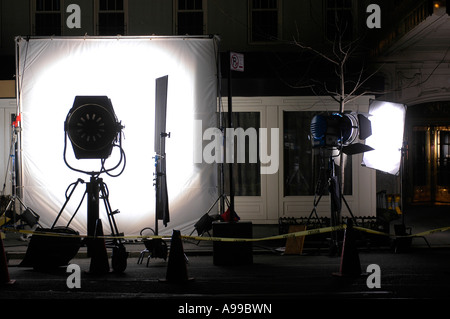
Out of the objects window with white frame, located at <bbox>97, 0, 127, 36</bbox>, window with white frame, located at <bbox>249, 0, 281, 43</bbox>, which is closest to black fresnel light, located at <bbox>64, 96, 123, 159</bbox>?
window with white frame, located at <bbox>97, 0, 127, 36</bbox>

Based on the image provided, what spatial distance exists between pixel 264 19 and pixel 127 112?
5.35m

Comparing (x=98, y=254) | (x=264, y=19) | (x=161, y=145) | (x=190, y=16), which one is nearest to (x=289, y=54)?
(x=264, y=19)

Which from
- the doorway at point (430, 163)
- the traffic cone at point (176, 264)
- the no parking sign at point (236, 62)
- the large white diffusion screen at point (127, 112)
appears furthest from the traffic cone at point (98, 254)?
A: the doorway at point (430, 163)

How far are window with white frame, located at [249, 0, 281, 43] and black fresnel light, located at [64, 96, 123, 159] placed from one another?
273 inches

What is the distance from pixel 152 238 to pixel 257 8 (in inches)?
322

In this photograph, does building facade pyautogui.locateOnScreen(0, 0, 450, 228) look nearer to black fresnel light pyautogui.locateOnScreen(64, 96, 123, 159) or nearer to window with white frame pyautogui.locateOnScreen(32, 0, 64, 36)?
window with white frame pyautogui.locateOnScreen(32, 0, 64, 36)

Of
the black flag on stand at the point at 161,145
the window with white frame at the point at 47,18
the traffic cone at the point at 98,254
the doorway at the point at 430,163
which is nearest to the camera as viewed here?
the traffic cone at the point at 98,254

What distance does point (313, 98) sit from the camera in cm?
1328

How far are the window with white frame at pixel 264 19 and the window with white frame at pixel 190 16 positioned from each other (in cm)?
129

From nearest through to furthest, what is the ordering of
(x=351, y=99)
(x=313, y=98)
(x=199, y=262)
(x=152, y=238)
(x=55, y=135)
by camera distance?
(x=152, y=238)
(x=199, y=262)
(x=55, y=135)
(x=351, y=99)
(x=313, y=98)

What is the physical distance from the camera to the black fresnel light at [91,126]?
8.59 meters

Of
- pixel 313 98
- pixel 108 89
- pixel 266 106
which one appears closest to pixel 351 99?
pixel 313 98

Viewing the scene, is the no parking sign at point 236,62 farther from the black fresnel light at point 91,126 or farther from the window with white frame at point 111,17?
the window with white frame at point 111,17

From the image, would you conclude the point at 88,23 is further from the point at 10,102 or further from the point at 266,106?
the point at 266,106
